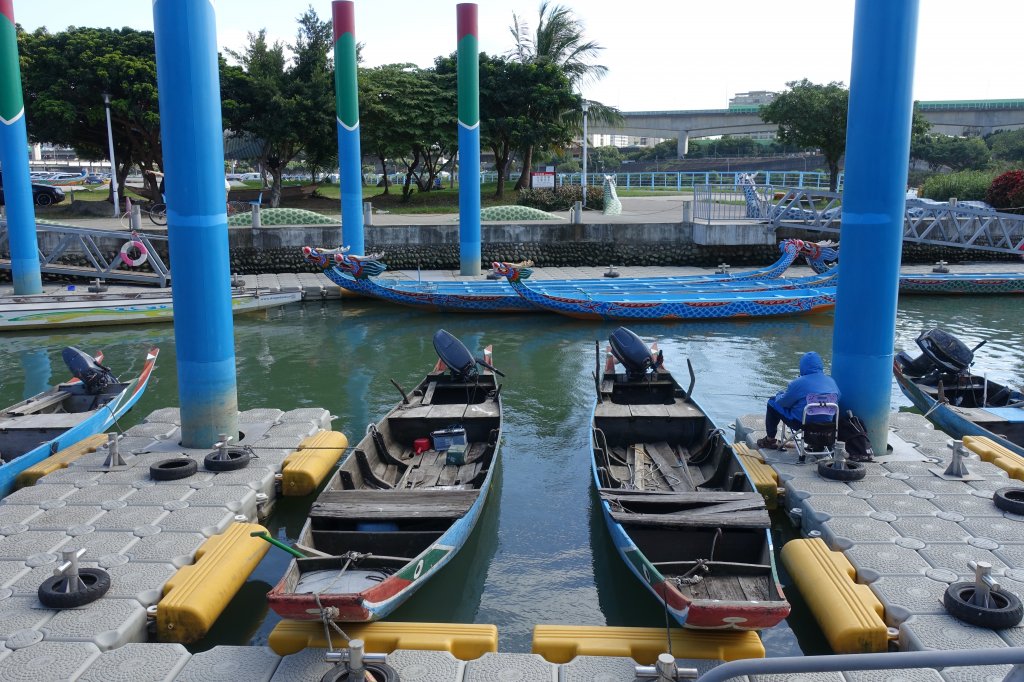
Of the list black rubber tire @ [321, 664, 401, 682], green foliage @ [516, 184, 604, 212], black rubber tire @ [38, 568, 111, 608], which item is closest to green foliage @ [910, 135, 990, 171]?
green foliage @ [516, 184, 604, 212]

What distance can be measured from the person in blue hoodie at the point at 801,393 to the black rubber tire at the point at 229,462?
20.7 ft

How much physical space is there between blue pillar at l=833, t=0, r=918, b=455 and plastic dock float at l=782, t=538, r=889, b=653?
9.18ft

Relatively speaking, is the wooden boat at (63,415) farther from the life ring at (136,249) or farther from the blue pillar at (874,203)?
the life ring at (136,249)

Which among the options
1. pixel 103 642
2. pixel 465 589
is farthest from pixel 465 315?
pixel 103 642

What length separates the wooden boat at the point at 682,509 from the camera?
6613 mm

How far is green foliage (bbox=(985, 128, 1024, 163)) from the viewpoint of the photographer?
5474cm

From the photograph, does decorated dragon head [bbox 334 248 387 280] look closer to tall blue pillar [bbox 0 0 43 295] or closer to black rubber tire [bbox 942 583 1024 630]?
tall blue pillar [bbox 0 0 43 295]

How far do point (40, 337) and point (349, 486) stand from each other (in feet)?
46.0

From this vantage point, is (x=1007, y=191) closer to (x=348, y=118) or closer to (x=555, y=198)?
(x=555, y=198)

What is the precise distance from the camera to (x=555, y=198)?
123 feet

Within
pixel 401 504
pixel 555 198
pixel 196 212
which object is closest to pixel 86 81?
pixel 555 198

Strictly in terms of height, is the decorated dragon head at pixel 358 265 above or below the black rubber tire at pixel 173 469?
above

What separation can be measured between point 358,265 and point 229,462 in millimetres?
12378

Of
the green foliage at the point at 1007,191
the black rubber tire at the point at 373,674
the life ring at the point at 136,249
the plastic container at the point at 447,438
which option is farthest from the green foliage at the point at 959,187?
the black rubber tire at the point at 373,674
